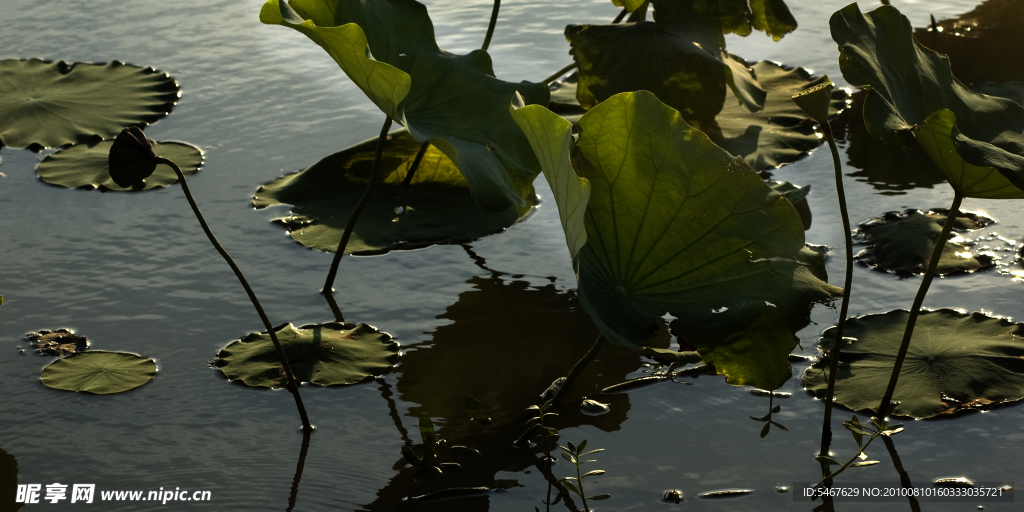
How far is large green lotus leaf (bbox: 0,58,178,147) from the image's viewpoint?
2.64 meters

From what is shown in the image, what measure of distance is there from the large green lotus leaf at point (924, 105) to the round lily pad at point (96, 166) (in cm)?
177

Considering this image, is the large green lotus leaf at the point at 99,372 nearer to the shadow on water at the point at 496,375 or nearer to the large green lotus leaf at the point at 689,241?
the shadow on water at the point at 496,375

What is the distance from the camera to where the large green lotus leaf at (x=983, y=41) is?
299 centimetres

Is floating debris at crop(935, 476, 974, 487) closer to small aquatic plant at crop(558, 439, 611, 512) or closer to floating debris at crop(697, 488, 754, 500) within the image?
floating debris at crop(697, 488, 754, 500)

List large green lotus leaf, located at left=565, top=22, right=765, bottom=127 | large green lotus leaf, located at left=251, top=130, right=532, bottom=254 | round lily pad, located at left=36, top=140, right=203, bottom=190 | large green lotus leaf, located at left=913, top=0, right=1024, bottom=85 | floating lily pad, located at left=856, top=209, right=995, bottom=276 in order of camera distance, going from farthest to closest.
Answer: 1. large green lotus leaf, located at left=913, top=0, right=1024, bottom=85
2. round lily pad, located at left=36, top=140, right=203, bottom=190
3. large green lotus leaf, located at left=565, top=22, right=765, bottom=127
4. large green lotus leaf, located at left=251, top=130, right=532, bottom=254
5. floating lily pad, located at left=856, top=209, right=995, bottom=276

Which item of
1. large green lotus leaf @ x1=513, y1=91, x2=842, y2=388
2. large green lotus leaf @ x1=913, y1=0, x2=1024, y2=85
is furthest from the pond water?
large green lotus leaf @ x1=913, y1=0, x2=1024, y2=85

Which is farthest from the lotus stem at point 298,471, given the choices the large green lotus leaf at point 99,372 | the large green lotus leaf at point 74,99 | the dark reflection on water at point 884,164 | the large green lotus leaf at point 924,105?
the dark reflection on water at point 884,164

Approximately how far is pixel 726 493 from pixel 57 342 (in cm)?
131

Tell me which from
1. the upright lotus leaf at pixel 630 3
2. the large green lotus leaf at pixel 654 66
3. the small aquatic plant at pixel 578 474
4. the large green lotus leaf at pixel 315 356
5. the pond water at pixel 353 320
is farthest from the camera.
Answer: the upright lotus leaf at pixel 630 3

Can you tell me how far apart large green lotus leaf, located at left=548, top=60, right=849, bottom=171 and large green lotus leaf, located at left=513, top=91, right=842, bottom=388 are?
991mm

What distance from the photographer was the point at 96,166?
98.5 inches

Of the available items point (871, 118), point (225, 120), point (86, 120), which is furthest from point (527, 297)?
point (86, 120)

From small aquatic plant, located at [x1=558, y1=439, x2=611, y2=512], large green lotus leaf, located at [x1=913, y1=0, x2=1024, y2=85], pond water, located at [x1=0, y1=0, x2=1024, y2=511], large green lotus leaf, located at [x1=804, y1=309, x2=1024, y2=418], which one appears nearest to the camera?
small aquatic plant, located at [x1=558, y1=439, x2=611, y2=512]

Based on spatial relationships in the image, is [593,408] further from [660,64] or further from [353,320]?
[660,64]
